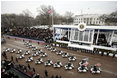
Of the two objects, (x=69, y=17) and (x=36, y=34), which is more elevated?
(x=69, y=17)

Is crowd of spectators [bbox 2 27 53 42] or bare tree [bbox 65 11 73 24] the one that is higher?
bare tree [bbox 65 11 73 24]

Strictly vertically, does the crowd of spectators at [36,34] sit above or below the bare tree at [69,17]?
below

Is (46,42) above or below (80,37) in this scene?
below

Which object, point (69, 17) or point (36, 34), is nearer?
point (36, 34)

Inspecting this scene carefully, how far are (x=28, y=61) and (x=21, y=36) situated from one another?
1784 cm

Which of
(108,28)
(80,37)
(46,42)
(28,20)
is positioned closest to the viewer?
(108,28)

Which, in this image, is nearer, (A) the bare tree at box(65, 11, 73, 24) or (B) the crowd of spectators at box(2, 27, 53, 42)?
(B) the crowd of spectators at box(2, 27, 53, 42)

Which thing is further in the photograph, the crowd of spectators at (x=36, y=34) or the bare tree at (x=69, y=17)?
the bare tree at (x=69, y=17)

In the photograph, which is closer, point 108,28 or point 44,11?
point 108,28

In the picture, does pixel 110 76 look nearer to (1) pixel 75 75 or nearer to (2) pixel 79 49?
(1) pixel 75 75

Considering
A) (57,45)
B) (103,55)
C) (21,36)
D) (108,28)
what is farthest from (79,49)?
(21,36)

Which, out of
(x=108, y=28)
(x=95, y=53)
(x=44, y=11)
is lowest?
(x=95, y=53)

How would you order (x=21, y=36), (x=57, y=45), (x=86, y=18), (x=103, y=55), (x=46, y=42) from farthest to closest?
(x=86, y=18) < (x=21, y=36) < (x=46, y=42) < (x=57, y=45) < (x=103, y=55)

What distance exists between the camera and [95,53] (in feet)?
50.8
